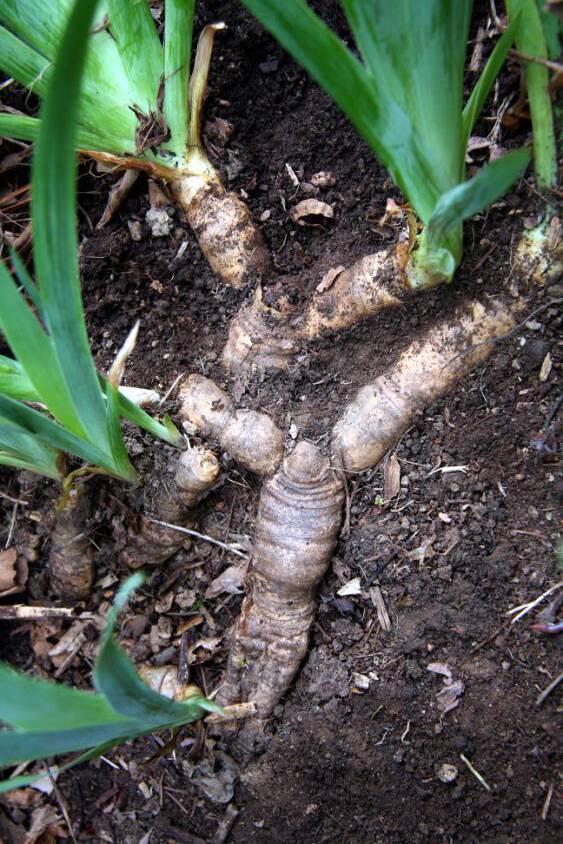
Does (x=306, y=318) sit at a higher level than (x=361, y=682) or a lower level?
higher

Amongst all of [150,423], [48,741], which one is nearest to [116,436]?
[150,423]

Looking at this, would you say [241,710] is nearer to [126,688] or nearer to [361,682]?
[361,682]

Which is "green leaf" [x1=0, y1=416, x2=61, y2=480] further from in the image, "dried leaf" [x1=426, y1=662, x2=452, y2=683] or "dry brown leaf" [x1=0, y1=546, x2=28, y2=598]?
"dried leaf" [x1=426, y1=662, x2=452, y2=683]

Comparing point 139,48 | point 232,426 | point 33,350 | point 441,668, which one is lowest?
point 441,668

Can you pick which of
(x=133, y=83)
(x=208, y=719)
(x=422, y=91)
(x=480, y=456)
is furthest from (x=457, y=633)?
(x=133, y=83)

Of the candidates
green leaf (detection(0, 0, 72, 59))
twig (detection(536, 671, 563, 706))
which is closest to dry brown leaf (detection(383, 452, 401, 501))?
twig (detection(536, 671, 563, 706))

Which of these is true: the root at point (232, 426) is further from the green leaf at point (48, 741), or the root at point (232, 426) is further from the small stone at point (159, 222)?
the green leaf at point (48, 741)
